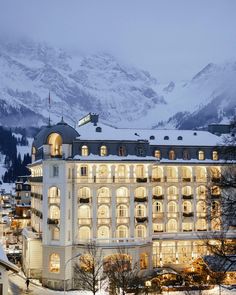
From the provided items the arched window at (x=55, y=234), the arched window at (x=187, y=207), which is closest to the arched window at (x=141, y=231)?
the arched window at (x=187, y=207)

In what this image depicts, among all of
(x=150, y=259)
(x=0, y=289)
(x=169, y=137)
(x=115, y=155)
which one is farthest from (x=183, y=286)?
(x=0, y=289)

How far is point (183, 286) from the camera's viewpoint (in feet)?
235

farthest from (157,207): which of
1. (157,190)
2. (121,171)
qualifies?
(121,171)

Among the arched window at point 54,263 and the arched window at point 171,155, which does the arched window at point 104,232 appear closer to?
the arched window at point 54,263

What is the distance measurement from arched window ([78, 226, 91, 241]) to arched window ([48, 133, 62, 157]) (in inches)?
425

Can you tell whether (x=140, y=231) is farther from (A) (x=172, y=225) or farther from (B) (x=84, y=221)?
(B) (x=84, y=221)

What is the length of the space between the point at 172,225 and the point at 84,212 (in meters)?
15.1

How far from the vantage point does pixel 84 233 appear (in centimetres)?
7794

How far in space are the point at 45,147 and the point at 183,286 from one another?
85.4 feet

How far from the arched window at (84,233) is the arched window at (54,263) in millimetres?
4063

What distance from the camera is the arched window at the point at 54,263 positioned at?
250ft

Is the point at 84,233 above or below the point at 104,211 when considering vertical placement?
below

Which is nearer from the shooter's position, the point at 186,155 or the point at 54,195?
the point at 54,195

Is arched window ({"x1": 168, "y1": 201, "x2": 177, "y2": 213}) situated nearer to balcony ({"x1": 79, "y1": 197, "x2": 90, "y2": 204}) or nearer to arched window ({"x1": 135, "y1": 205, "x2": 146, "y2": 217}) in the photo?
arched window ({"x1": 135, "y1": 205, "x2": 146, "y2": 217})
